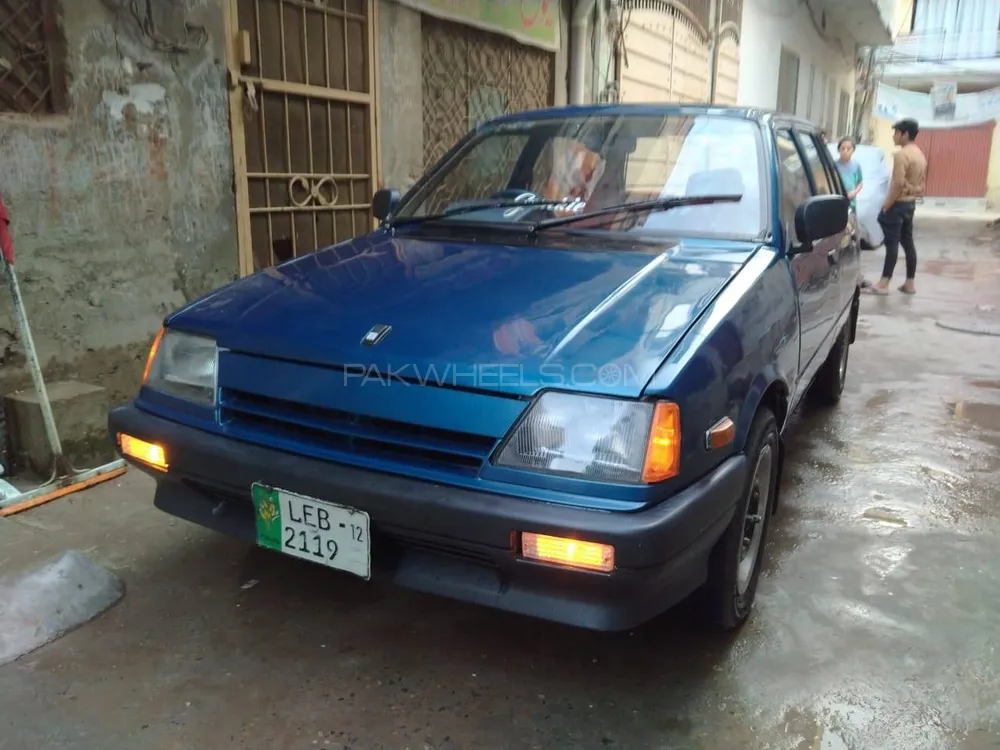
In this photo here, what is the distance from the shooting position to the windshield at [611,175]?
2830 millimetres

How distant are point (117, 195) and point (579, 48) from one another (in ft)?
16.6

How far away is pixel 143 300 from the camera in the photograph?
4.20 m

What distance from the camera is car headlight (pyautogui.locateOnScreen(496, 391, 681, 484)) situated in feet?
6.04

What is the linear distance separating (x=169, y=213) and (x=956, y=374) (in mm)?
Result: 5075

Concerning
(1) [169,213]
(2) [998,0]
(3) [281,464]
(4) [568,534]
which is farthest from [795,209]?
(2) [998,0]

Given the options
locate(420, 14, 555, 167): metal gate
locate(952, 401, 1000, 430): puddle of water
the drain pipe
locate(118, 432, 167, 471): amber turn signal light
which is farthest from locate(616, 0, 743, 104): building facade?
locate(118, 432, 167, 471): amber turn signal light

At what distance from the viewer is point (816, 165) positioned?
377cm

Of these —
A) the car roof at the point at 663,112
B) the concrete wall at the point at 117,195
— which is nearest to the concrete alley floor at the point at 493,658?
the concrete wall at the point at 117,195

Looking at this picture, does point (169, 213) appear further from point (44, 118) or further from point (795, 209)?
point (795, 209)

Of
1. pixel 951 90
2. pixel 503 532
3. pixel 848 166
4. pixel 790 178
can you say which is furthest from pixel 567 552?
pixel 951 90

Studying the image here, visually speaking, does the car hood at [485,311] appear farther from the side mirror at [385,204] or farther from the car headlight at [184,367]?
the side mirror at [385,204]

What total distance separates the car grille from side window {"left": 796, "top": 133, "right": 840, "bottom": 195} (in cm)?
237

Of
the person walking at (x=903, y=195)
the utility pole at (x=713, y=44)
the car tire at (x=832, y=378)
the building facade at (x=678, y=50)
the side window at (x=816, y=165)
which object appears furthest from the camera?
the utility pole at (x=713, y=44)

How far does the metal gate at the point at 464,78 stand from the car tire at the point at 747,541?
13.5ft
